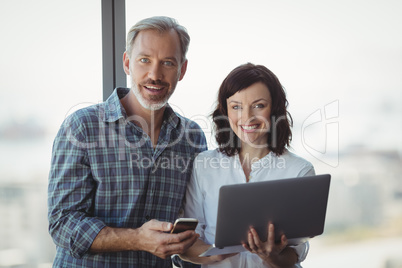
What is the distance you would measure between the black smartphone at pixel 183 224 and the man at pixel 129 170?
0.03 m

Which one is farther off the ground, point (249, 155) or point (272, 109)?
point (272, 109)

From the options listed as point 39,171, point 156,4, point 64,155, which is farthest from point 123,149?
point 156,4

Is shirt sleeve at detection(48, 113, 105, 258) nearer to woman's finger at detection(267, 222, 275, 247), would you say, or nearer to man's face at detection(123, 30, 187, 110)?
man's face at detection(123, 30, 187, 110)

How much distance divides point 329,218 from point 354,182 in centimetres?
27

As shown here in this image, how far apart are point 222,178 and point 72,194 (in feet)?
2.05

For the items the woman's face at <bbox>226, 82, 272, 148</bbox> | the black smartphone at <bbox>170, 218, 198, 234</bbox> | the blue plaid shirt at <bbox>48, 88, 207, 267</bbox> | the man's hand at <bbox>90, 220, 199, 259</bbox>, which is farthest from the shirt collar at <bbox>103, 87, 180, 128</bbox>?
the black smartphone at <bbox>170, 218, 198, 234</bbox>

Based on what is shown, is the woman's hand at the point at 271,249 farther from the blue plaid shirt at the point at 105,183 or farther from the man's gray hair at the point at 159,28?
the man's gray hair at the point at 159,28

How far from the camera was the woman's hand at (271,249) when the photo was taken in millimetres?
1620

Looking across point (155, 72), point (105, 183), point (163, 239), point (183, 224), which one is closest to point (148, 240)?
point (163, 239)

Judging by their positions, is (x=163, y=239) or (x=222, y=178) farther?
(x=222, y=178)

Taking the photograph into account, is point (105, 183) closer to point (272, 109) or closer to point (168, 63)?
point (168, 63)

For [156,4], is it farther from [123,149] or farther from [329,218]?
[329,218]

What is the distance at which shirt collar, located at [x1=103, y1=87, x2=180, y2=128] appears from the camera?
1872 millimetres

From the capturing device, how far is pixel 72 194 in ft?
5.76
